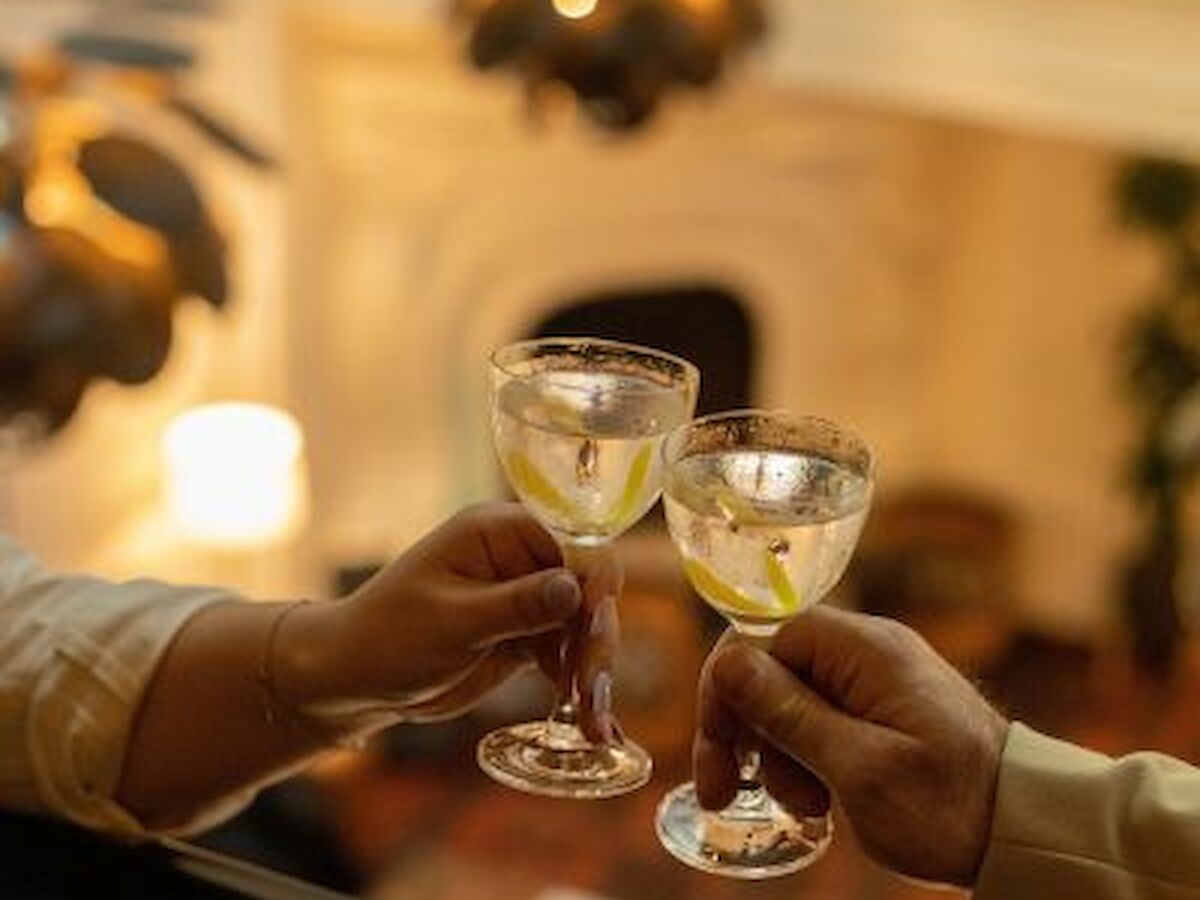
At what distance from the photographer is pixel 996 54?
152 inches

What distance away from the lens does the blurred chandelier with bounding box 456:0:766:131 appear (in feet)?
6.23

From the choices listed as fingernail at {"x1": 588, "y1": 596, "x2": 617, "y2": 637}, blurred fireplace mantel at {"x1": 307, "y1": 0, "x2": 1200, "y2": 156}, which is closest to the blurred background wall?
blurred fireplace mantel at {"x1": 307, "y1": 0, "x2": 1200, "y2": 156}

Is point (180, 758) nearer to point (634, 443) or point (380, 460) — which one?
point (634, 443)

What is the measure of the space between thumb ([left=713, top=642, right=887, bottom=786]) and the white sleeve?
296 mm

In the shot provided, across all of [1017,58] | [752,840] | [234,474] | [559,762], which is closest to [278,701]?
[559,762]

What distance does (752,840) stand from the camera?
1.02 m

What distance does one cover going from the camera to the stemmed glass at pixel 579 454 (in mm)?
1009

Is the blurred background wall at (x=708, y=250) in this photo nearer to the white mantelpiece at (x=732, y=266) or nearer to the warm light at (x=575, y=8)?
the white mantelpiece at (x=732, y=266)

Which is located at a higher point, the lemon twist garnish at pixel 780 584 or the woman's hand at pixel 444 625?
the lemon twist garnish at pixel 780 584

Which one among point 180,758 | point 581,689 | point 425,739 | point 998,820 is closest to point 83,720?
point 180,758

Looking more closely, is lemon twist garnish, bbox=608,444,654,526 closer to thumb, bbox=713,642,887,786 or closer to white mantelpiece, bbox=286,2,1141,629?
thumb, bbox=713,642,887,786

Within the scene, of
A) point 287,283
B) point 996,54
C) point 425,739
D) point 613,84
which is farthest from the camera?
point 425,739

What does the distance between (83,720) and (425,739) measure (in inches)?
136

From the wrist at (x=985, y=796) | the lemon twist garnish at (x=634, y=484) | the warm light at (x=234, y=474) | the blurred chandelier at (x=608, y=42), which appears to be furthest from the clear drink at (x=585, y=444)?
the warm light at (x=234, y=474)
